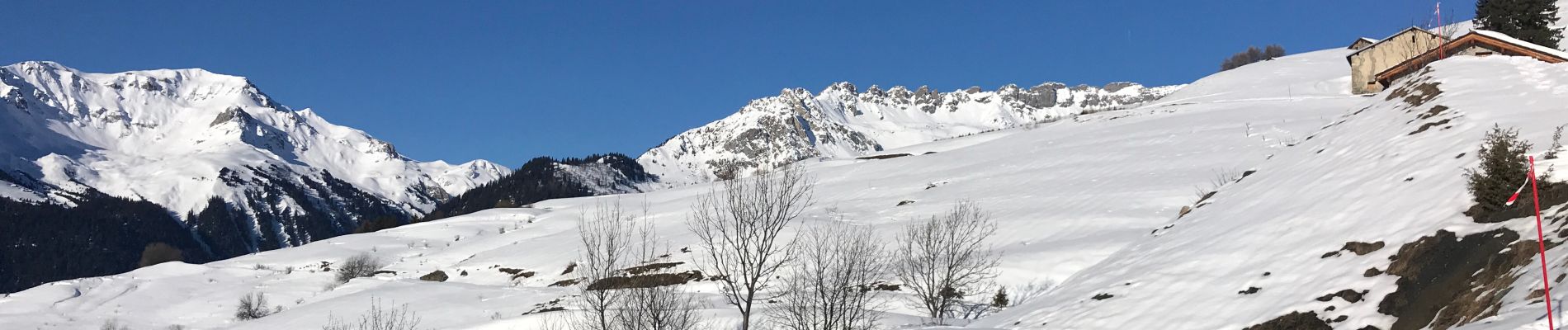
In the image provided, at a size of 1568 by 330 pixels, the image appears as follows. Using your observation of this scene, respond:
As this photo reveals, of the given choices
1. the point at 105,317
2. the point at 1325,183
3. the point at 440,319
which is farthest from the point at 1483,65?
the point at 105,317

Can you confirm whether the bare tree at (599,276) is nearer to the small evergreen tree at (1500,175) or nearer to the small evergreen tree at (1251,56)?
the small evergreen tree at (1500,175)

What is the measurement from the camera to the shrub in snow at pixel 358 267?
52.5 meters

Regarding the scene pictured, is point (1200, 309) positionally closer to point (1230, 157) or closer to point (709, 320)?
point (709, 320)

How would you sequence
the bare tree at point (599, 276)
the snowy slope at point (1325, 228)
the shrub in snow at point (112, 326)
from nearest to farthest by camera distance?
the snowy slope at point (1325, 228) → the bare tree at point (599, 276) → the shrub in snow at point (112, 326)

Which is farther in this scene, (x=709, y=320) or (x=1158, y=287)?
(x=709, y=320)

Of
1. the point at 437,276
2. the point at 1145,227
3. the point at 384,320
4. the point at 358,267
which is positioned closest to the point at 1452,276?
the point at 1145,227

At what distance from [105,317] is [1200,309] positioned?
51.7m

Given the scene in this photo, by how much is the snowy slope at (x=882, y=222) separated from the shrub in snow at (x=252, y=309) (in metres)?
1.01

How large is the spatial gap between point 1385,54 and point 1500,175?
185 feet

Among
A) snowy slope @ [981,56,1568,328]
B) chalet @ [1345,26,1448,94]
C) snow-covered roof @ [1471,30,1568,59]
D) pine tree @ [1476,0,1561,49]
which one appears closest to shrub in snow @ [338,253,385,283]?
snowy slope @ [981,56,1568,328]

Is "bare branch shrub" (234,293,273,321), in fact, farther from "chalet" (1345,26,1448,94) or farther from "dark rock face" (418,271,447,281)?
"chalet" (1345,26,1448,94)

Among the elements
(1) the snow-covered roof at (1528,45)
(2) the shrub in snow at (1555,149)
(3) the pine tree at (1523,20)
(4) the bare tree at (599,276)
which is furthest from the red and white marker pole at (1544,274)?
(3) the pine tree at (1523,20)

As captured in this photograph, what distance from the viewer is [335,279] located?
2045 inches

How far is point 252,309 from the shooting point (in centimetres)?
4472
